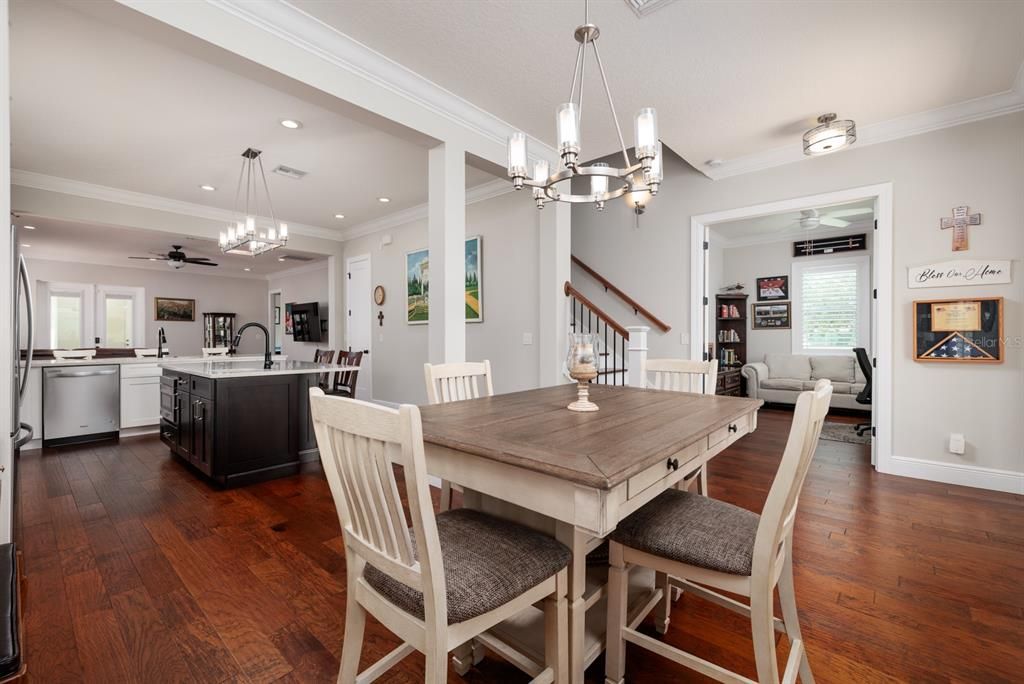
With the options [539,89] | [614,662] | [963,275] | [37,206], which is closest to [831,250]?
[963,275]

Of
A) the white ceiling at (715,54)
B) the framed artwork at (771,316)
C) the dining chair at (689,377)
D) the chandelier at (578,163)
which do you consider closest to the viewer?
the chandelier at (578,163)

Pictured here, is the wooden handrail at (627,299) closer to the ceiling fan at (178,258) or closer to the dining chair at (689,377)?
the dining chair at (689,377)

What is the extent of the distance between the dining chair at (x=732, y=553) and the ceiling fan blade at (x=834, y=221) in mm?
5770

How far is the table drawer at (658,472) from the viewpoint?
1086mm

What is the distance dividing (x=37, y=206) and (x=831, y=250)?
31.3 feet

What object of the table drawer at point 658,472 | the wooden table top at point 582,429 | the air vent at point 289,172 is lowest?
the table drawer at point 658,472

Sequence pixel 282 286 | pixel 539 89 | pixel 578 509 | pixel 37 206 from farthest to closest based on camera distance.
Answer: pixel 282 286 → pixel 37 206 → pixel 539 89 → pixel 578 509

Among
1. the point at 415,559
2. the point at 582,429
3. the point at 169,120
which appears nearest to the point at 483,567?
the point at 415,559

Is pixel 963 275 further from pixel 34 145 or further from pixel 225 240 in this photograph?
pixel 34 145

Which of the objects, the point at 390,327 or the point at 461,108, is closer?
the point at 461,108

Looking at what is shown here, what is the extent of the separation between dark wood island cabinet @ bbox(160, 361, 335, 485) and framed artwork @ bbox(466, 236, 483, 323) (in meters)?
1.79

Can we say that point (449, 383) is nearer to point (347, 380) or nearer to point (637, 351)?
point (637, 351)

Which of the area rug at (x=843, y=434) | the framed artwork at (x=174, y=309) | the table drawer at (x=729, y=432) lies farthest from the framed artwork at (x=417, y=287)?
the framed artwork at (x=174, y=309)

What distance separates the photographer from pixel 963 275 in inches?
125
